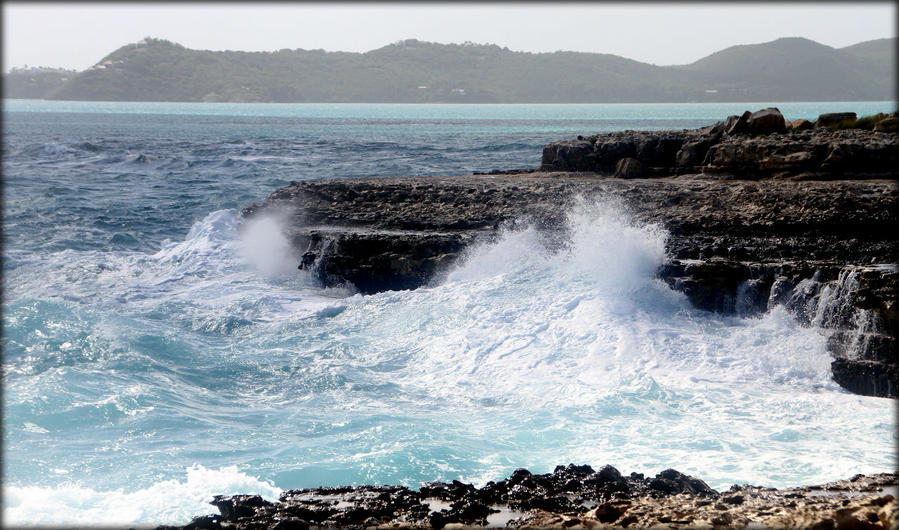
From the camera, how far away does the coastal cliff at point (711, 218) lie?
433 inches

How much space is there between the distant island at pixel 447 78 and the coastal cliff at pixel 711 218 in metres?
142

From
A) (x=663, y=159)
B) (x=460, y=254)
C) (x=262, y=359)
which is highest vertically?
(x=663, y=159)

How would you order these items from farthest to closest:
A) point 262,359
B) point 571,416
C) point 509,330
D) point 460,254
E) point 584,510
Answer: point 460,254, point 509,330, point 262,359, point 571,416, point 584,510

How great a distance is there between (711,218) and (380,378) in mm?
6475

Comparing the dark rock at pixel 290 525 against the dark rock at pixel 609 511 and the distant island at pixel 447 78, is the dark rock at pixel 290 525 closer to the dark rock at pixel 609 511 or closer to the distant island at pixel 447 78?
the dark rock at pixel 609 511

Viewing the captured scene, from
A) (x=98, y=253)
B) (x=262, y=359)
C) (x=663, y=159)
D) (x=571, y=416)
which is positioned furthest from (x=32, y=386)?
(x=663, y=159)

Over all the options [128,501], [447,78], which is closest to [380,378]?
[128,501]

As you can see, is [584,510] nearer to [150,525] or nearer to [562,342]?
[150,525]

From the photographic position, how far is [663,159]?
59.2 feet

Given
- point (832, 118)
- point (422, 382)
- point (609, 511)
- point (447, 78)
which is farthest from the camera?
point (447, 78)

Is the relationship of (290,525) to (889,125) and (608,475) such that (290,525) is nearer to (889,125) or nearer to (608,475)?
(608,475)

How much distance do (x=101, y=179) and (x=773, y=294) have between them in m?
25.0

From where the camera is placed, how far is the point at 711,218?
1368 centimetres

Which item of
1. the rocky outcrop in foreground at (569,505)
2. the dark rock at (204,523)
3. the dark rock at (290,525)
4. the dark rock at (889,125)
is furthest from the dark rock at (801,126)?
the dark rock at (204,523)
